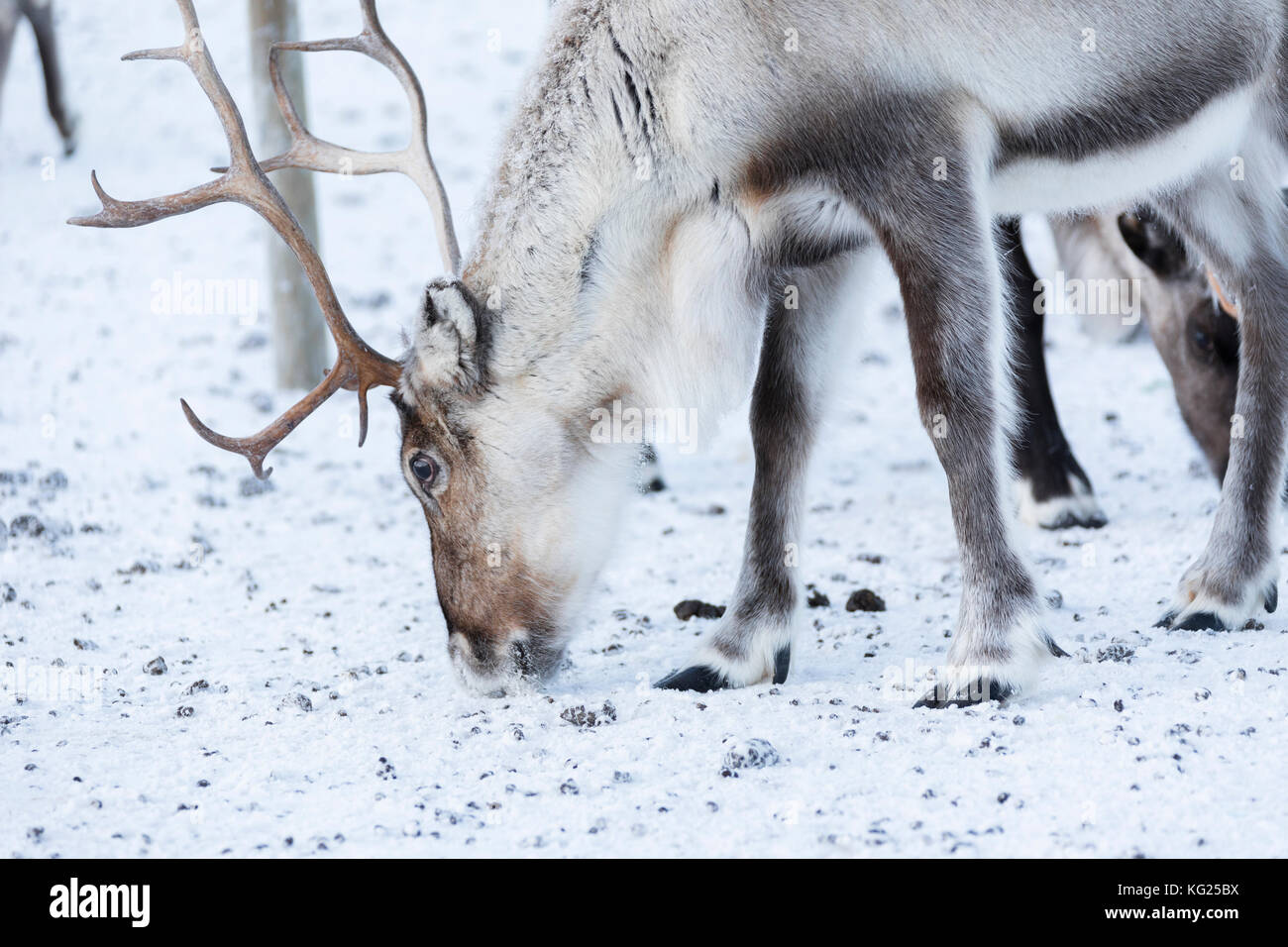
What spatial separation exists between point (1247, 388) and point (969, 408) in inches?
47.5

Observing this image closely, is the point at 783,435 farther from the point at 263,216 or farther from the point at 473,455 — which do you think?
the point at 263,216

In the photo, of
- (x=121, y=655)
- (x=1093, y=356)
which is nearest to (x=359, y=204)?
(x=1093, y=356)

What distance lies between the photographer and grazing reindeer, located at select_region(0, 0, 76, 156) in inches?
365

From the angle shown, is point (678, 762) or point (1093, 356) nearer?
point (678, 762)

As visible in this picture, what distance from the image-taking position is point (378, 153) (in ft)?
12.9

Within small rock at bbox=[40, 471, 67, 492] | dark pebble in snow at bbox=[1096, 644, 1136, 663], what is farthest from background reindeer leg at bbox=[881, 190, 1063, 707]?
small rock at bbox=[40, 471, 67, 492]

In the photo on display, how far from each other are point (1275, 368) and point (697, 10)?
1.89 metres

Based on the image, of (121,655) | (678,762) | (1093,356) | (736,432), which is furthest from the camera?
(1093,356)

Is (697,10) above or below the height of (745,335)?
above

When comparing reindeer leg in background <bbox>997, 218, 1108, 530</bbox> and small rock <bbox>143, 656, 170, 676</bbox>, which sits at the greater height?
reindeer leg in background <bbox>997, 218, 1108, 530</bbox>

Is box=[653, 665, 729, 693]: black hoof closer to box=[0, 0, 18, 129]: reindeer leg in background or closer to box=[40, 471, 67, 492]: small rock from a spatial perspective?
box=[40, 471, 67, 492]: small rock

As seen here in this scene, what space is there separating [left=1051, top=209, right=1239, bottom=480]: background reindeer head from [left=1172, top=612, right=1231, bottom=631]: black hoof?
4.04ft
